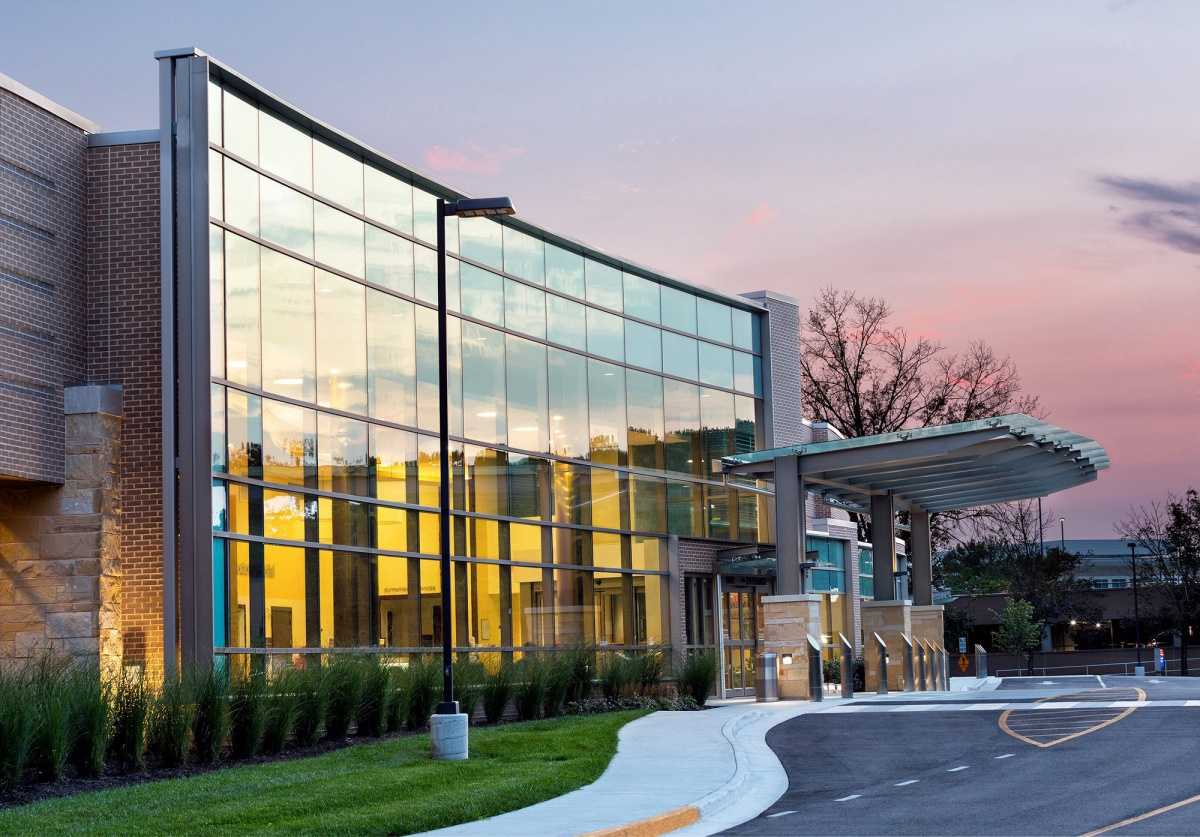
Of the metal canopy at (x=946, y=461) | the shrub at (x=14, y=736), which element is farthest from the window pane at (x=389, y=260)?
the shrub at (x=14, y=736)

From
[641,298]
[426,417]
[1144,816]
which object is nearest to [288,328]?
[426,417]

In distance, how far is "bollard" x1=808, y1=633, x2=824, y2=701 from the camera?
95.0 feet

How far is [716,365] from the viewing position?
37.1 m

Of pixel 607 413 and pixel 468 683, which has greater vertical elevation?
pixel 607 413

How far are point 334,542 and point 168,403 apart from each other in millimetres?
4355

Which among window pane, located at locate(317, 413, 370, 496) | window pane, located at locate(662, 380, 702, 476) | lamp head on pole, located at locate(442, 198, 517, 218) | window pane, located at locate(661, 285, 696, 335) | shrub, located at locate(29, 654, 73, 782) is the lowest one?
shrub, located at locate(29, 654, 73, 782)

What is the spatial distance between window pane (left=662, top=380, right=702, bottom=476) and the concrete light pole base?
18815mm

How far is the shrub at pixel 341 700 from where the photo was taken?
1900cm

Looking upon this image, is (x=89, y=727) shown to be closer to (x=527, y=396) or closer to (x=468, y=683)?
(x=468, y=683)

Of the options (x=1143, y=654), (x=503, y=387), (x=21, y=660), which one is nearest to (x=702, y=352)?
(x=503, y=387)

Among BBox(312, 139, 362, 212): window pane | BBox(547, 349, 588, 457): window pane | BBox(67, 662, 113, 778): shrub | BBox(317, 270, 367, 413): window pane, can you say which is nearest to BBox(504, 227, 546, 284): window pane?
BBox(547, 349, 588, 457): window pane

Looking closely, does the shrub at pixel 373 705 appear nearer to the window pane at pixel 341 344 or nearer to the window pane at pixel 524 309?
the window pane at pixel 341 344

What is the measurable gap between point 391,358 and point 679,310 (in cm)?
1184

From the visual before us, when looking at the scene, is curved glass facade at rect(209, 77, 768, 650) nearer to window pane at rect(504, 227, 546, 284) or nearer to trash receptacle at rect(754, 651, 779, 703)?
window pane at rect(504, 227, 546, 284)
